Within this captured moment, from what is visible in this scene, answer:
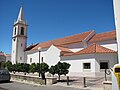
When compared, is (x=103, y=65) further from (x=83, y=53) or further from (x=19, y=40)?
(x=19, y=40)

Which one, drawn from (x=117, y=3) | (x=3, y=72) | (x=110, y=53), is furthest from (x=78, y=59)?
(x=117, y=3)

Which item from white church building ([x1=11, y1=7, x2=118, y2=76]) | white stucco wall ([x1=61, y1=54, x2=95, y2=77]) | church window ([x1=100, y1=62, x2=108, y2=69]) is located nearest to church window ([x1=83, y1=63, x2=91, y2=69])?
white church building ([x1=11, y1=7, x2=118, y2=76])

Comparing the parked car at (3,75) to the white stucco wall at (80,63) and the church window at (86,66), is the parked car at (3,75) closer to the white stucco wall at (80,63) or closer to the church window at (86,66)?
the white stucco wall at (80,63)

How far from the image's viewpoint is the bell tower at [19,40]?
43466 mm

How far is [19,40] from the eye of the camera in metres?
44.0

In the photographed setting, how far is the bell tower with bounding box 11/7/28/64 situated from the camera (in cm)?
4347

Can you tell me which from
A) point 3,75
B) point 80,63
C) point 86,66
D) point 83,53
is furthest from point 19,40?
point 3,75

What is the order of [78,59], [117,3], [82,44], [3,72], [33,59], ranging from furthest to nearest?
[33,59], [82,44], [78,59], [3,72], [117,3]

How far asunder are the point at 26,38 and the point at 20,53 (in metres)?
4.95

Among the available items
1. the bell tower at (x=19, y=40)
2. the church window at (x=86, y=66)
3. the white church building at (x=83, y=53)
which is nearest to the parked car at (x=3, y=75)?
the white church building at (x=83, y=53)

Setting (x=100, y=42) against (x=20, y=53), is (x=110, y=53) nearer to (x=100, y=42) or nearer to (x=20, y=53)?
(x=100, y=42)

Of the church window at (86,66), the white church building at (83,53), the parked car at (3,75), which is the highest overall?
→ the white church building at (83,53)

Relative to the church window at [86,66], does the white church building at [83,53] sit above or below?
above

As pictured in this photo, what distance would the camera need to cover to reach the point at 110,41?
88.5 ft
